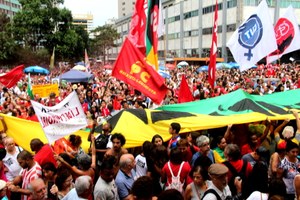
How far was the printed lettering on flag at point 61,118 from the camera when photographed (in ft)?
18.3

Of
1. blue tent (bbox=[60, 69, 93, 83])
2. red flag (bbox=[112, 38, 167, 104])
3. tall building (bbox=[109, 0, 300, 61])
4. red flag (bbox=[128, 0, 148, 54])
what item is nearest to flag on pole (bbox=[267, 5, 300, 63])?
red flag (bbox=[128, 0, 148, 54])

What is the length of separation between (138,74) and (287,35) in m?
7.66

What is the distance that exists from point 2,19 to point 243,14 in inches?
1348

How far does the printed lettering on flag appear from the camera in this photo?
5.59 m

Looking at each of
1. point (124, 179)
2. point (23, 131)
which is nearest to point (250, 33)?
point (23, 131)

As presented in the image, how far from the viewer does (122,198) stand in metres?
4.65

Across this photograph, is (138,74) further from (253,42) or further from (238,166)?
(253,42)

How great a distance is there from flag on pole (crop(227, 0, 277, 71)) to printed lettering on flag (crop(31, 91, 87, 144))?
6.50 m

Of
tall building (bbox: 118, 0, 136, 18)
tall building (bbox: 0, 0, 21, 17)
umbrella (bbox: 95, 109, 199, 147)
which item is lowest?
umbrella (bbox: 95, 109, 199, 147)

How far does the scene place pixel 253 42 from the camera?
442 inches

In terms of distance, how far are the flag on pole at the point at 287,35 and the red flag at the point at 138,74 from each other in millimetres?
6416

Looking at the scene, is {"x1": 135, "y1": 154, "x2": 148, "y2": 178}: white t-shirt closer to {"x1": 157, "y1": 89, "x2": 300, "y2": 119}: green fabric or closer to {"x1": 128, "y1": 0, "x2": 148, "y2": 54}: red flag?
{"x1": 157, "y1": 89, "x2": 300, "y2": 119}: green fabric

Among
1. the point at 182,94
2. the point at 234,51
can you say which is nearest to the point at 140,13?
the point at 182,94

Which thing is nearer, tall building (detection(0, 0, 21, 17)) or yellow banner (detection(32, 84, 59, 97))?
yellow banner (detection(32, 84, 59, 97))
